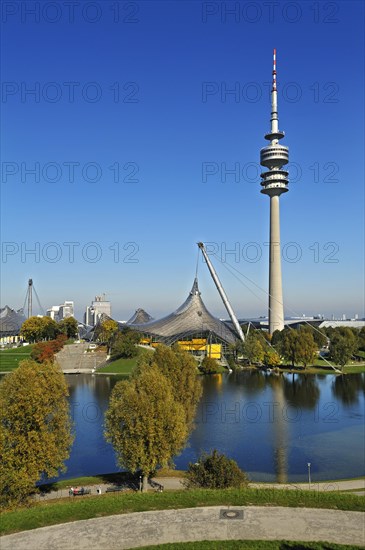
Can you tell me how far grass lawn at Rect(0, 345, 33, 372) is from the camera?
65350 millimetres

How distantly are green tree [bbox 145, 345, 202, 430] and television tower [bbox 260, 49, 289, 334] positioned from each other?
7496 centimetres

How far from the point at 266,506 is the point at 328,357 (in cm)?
6008

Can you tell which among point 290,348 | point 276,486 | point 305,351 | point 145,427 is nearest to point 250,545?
point 145,427

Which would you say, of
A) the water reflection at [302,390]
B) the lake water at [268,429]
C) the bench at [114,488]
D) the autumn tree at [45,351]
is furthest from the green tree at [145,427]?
the autumn tree at [45,351]

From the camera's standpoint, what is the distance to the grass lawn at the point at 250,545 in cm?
1237

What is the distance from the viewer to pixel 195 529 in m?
13.5

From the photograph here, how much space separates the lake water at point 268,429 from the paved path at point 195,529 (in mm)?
8926

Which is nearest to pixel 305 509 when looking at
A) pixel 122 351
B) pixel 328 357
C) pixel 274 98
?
pixel 122 351

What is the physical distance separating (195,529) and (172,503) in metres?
1.91

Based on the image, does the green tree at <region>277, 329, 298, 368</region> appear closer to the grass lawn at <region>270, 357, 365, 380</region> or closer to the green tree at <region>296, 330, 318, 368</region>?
the green tree at <region>296, 330, 318, 368</region>

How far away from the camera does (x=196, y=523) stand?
1388 centimetres

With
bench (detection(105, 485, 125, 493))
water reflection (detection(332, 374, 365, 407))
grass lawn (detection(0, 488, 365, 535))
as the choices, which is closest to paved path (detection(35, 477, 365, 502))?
bench (detection(105, 485, 125, 493))

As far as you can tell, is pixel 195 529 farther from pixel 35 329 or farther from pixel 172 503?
pixel 35 329

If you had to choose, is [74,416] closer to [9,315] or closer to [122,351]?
[122,351]
